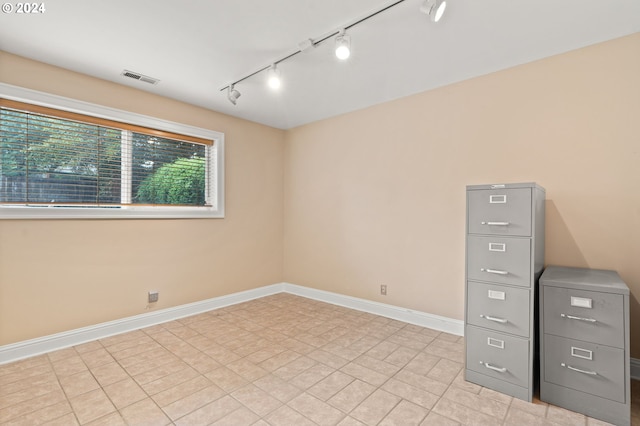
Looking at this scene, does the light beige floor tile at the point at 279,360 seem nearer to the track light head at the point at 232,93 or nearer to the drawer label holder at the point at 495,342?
the drawer label holder at the point at 495,342

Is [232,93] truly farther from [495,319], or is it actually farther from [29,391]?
[495,319]

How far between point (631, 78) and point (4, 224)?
492 cm

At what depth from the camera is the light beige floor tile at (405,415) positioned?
1.75m

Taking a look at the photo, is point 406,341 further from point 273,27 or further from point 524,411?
point 273,27

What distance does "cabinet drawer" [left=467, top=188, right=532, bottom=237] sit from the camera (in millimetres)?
1995

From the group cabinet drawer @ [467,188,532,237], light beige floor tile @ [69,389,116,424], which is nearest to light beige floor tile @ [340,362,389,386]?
cabinet drawer @ [467,188,532,237]

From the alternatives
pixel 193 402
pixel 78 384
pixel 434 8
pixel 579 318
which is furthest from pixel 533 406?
pixel 78 384

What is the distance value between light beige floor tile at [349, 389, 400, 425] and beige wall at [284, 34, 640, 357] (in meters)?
1.38

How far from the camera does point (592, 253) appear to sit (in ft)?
7.68

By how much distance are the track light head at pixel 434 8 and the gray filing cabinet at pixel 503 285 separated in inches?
45.0

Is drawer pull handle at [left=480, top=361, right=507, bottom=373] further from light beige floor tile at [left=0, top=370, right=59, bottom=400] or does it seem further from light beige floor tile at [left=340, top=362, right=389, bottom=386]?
light beige floor tile at [left=0, top=370, right=59, bottom=400]

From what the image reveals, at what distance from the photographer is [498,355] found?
2.07m

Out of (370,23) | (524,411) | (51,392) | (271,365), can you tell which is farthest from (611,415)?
(51,392)

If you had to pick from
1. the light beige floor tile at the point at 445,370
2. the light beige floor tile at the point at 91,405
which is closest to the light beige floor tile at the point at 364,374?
the light beige floor tile at the point at 445,370
